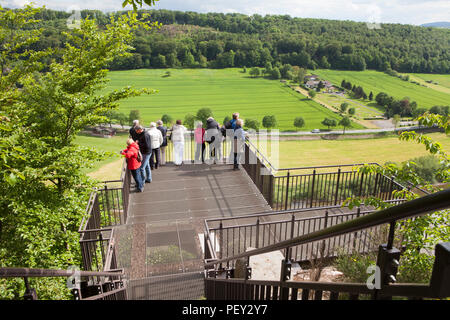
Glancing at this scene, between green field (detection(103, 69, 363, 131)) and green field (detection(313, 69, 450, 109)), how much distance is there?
22.0 m

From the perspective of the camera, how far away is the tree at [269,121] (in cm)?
10919

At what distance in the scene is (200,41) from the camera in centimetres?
14688

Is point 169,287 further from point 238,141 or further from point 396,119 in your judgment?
point 396,119

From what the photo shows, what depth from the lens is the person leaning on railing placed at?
11356 mm

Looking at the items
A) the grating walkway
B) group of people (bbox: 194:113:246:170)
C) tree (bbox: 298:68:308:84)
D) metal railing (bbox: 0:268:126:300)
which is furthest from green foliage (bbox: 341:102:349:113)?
metal railing (bbox: 0:268:126:300)

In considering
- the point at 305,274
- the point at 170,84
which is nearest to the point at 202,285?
the point at 305,274

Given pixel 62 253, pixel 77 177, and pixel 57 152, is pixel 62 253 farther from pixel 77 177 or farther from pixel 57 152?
pixel 57 152

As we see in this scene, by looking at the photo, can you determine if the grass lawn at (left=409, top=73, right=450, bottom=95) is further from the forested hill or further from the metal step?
the metal step

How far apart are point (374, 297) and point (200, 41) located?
154507 millimetres

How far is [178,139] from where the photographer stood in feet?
39.5

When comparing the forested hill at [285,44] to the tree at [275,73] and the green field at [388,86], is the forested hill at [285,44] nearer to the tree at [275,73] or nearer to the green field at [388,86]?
the green field at [388,86]

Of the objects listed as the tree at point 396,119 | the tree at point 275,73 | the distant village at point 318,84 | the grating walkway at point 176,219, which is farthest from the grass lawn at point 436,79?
the grating walkway at point 176,219

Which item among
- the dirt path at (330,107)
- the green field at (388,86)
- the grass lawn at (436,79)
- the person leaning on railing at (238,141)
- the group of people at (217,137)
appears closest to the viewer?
the person leaning on railing at (238,141)

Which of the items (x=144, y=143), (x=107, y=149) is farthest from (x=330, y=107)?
(x=144, y=143)
